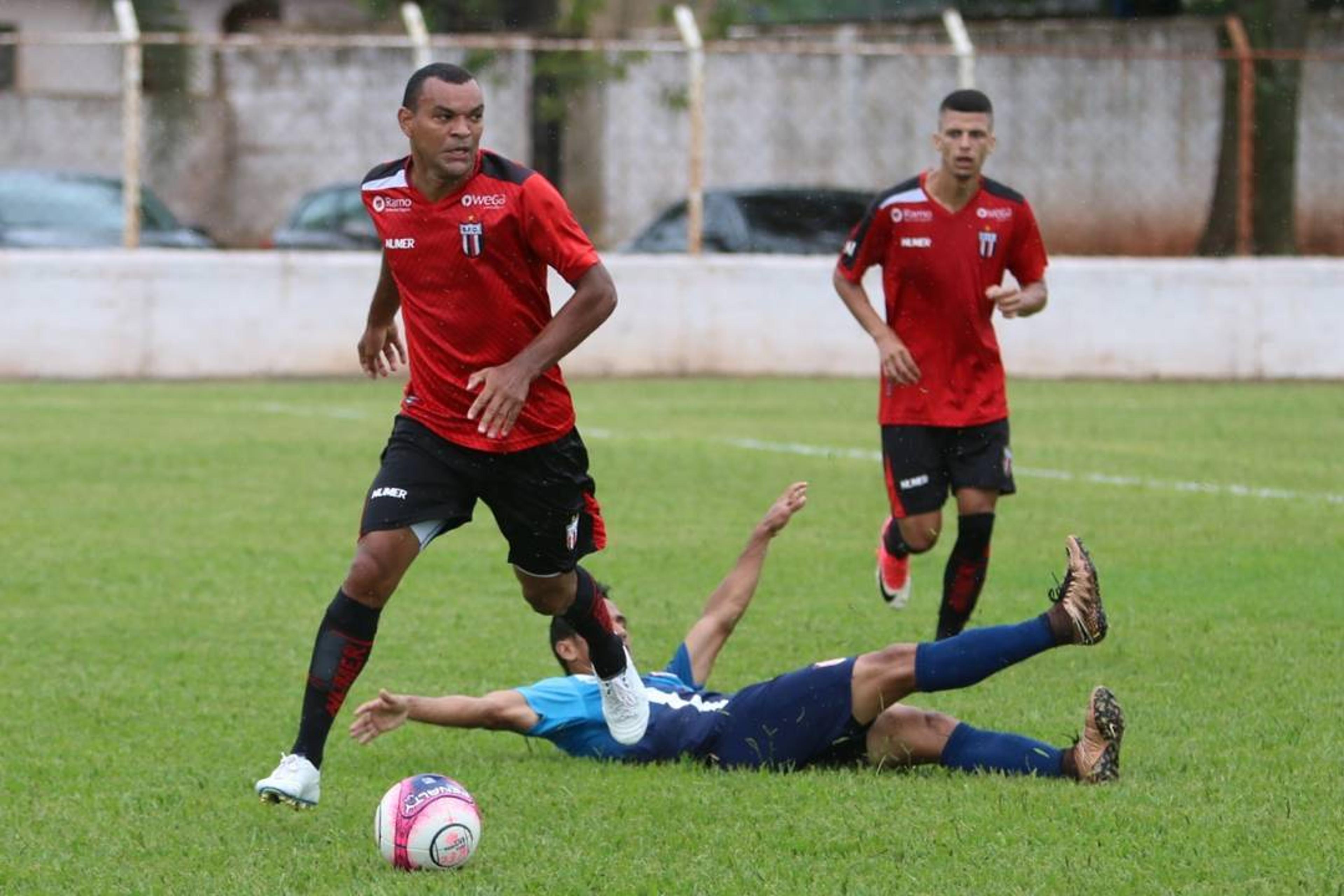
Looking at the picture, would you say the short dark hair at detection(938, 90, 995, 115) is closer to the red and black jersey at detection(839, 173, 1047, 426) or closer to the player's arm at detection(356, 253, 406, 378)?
the red and black jersey at detection(839, 173, 1047, 426)

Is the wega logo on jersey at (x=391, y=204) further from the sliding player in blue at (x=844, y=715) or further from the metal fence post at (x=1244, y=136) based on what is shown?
the metal fence post at (x=1244, y=136)

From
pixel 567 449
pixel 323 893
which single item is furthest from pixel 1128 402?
pixel 323 893

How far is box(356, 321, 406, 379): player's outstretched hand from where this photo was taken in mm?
7223

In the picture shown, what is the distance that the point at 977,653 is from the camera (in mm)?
6262

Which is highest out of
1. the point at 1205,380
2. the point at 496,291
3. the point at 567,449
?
the point at 496,291

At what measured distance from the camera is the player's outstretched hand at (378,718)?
621cm

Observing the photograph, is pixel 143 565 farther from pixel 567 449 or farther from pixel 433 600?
pixel 567 449

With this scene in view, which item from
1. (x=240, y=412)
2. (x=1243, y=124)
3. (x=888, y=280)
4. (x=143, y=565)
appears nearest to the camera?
(x=888, y=280)

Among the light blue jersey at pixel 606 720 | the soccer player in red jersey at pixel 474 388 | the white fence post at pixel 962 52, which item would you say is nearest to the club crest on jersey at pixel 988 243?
the light blue jersey at pixel 606 720

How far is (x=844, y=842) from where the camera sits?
560cm

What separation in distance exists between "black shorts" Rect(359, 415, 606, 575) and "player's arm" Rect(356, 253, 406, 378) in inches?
20.8

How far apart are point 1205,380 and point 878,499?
28.9ft

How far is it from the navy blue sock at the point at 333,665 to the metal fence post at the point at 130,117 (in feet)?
49.0

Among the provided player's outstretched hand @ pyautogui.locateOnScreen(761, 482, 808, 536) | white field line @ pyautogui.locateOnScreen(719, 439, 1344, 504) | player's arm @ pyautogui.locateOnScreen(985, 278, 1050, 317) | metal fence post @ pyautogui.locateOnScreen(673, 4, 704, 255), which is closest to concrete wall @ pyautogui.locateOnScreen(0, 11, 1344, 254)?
metal fence post @ pyautogui.locateOnScreen(673, 4, 704, 255)
